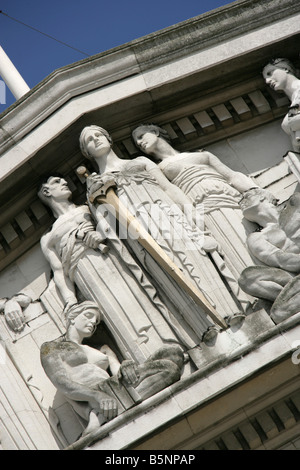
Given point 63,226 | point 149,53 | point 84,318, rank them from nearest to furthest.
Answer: point 84,318
point 63,226
point 149,53

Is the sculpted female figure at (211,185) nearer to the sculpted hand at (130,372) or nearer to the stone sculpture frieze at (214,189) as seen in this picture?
the stone sculpture frieze at (214,189)

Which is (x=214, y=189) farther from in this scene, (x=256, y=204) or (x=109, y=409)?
(x=109, y=409)

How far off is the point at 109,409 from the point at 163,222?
6.44 ft

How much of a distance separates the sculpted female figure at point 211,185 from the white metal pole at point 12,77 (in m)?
2.29

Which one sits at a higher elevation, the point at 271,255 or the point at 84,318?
the point at 84,318

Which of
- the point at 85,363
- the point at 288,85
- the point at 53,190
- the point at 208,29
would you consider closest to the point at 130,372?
the point at 85,363

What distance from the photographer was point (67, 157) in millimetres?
13398

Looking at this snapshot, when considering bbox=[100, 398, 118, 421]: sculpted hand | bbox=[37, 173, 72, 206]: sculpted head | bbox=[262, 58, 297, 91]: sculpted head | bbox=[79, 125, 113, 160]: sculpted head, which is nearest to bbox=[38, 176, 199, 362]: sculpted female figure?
bbox=[37, 173, 72, 206]: sculpted head

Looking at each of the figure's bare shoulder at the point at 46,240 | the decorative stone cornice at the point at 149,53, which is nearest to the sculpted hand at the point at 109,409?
the figure's bare shoulder at the point at 46,240

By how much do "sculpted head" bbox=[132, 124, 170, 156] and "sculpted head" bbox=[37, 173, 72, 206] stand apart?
83 cm

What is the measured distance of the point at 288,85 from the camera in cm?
1316

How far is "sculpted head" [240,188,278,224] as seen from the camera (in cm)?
1241
